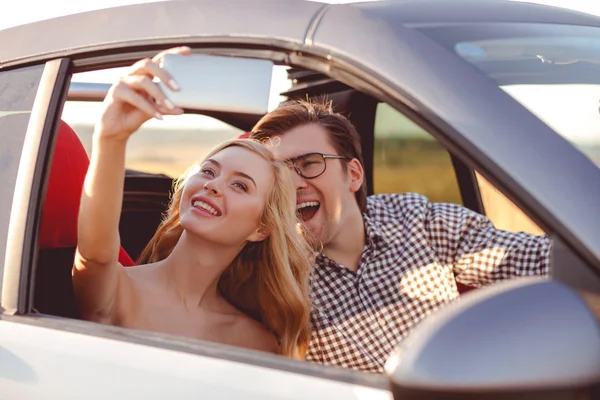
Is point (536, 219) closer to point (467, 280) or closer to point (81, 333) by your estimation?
point (81, 333)

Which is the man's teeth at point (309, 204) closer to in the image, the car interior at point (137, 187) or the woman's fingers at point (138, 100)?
the car interior at point (137, 187)

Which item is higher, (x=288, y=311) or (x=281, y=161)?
(x=281, y=161)

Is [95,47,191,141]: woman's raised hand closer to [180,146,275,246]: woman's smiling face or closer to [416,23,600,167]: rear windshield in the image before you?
[416,23,600,167]: rear windshield

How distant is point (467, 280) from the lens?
113 inches

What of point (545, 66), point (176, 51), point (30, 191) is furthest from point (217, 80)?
point (545, 66)

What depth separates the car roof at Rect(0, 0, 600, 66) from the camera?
63.5 inches

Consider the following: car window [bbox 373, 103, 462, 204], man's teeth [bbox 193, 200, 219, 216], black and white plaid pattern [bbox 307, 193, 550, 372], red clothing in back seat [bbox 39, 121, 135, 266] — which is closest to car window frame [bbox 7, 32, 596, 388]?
red clothing in back seat [bbox 39, 121, 135, 266]

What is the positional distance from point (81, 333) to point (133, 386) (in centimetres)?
19

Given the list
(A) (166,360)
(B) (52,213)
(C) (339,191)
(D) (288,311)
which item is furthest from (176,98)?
(C) (339,191)

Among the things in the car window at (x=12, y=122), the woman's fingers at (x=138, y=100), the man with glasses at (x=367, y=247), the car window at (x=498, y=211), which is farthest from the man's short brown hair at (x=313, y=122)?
the woman's fingers at (x=138, y=100)

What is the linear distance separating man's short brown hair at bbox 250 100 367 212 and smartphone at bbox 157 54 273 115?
147 cm

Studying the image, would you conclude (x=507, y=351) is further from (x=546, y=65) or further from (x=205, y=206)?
(x=205, y=206)

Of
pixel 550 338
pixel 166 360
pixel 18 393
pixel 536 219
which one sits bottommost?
pixel 18 393

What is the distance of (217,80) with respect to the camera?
163cm
